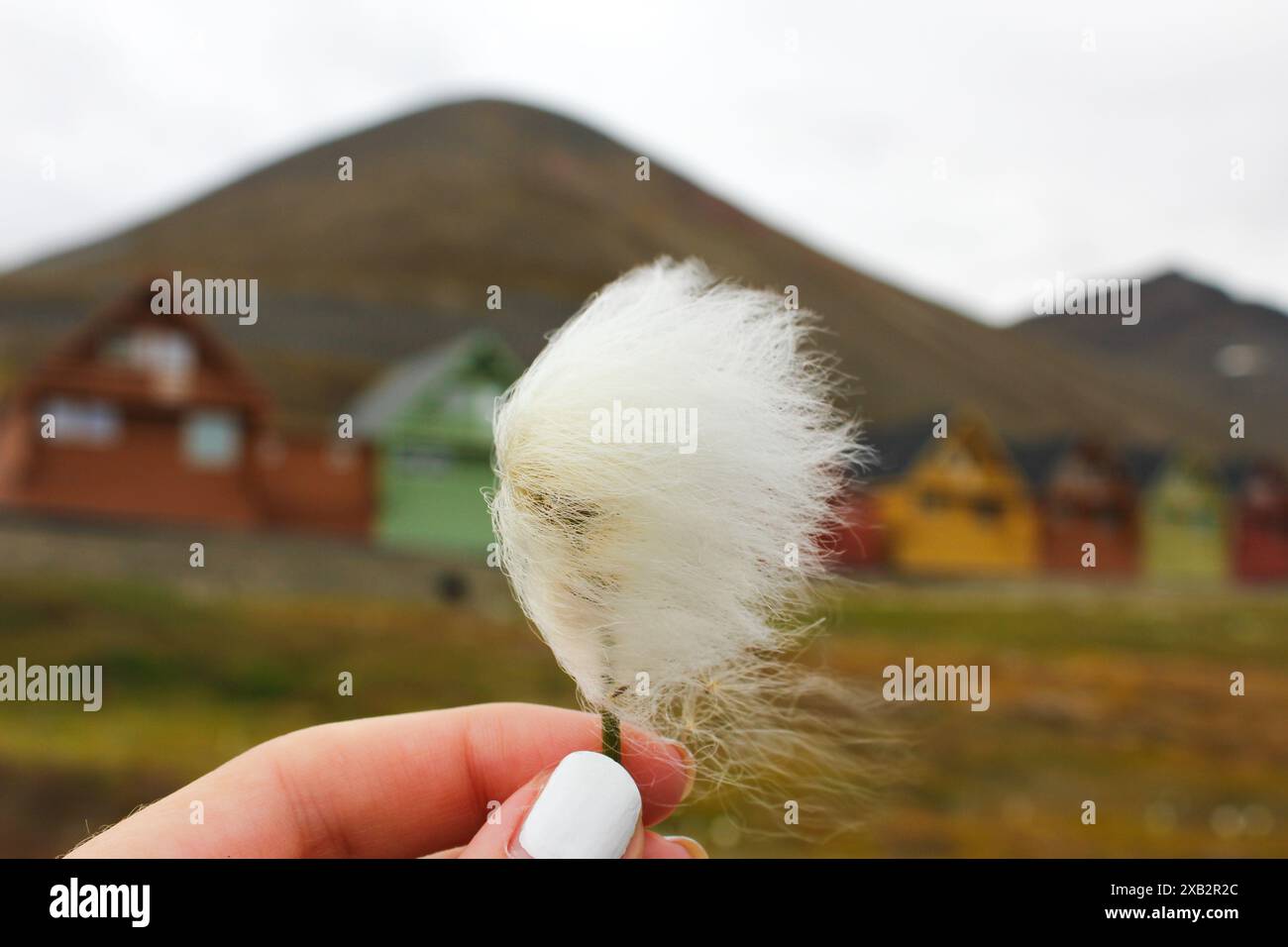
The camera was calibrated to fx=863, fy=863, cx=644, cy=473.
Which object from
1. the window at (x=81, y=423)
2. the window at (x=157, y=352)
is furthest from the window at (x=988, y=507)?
the window at (x=81, y=423)

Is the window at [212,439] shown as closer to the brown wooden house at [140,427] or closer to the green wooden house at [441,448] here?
the brown wooden house at [140,427]

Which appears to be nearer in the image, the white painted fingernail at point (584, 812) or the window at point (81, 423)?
the white painted fingernail at point (584, 812)

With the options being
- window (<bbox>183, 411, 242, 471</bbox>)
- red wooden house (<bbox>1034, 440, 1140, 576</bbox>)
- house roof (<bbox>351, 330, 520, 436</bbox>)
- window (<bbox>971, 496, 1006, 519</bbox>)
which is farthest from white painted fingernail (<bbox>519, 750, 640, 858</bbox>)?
red wooden house (<bbox>1034, 440, 1140, 576</bbox>)

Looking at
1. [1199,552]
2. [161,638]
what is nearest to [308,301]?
[161,638]

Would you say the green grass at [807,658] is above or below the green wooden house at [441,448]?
below

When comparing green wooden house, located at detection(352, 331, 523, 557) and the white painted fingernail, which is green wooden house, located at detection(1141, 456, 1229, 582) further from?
the white painted fingernail

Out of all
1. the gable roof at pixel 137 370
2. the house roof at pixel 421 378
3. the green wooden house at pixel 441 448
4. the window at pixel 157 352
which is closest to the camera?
the gable roof at pixel 137 370

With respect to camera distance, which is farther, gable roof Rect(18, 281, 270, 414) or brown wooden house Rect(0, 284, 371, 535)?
brown wooden house Rect(0, 284, 371, 535)

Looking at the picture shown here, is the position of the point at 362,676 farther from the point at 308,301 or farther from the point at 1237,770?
the point at 308,301
